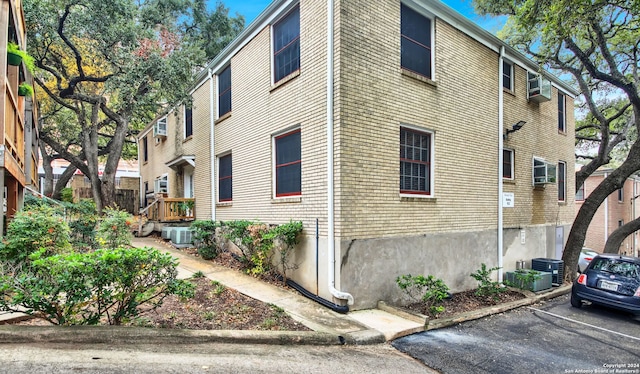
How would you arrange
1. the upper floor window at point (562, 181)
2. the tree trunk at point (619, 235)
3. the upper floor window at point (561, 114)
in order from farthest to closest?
the upper floor window at point (561, 114) < the upper floor window at point (562, 181) < the tree trunk at point (619, 235)

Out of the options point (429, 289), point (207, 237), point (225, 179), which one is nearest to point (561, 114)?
point (429, 289)

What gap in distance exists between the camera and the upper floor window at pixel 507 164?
11148 mm

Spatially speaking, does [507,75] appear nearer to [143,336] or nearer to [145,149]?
[143,336]

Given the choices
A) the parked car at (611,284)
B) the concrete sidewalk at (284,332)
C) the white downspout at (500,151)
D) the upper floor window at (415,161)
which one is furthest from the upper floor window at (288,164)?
the parked car at (611,284)

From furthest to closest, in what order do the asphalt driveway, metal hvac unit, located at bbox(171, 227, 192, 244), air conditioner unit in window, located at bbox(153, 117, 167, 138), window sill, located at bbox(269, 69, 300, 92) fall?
air conditioner unit in window, located at bbox(153, 117, 167, 138)
metal hvac unit, located at bbox(171, 227, 192, 244)
window sill, located at bbox(269, 69, 300, 92)
the asphalt driveway

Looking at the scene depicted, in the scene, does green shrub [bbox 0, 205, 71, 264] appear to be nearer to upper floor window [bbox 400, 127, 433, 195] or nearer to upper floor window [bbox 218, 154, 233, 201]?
upper floor window [bbox 218, 154, 233, 201]

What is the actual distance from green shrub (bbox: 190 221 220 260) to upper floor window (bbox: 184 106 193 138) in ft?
17.4

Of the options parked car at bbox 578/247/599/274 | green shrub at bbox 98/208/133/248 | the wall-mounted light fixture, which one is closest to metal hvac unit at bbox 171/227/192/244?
green shrub at bbox 98/208/133/248

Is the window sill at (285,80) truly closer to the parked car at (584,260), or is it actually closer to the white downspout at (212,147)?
the white downspout at (212,147)

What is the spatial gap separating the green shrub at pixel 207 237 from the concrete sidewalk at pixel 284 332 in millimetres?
701

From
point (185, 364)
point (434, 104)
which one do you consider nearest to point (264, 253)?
point (185, 364)

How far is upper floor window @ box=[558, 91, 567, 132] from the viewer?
556 inches

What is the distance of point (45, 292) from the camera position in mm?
3734

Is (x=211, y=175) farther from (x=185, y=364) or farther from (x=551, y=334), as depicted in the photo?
(x=551, y=334)
